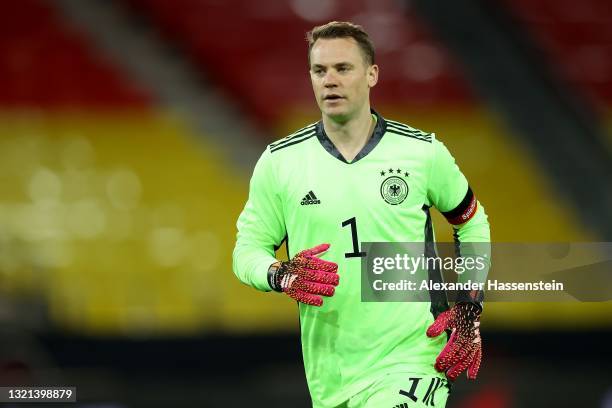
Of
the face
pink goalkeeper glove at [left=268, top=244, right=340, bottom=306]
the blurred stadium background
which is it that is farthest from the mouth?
the blurred stadium background

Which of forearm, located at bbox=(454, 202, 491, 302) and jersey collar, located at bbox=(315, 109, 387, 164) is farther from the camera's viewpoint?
forearm, located at bbox=(454, 202, 491, 302)

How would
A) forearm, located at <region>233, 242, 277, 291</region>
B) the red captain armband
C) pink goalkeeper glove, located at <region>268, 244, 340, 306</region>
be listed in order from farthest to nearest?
the red captain armband < forearm, located at <region>233, 242, 277, 291</region> < pink goalkeeper glove, located at <region>268, 244, 340, 306</region>

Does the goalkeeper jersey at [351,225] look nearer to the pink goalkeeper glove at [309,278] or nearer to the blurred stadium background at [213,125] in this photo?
the pink goalkeeper glove at [309,278]

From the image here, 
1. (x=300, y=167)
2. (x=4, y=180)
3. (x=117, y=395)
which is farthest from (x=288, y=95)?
(x=300, y=167)

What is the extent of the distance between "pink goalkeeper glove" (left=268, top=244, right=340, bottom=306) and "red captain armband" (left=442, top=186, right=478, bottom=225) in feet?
2.13

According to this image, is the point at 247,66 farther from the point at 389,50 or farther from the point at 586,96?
the point at 586,96

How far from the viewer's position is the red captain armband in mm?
4398

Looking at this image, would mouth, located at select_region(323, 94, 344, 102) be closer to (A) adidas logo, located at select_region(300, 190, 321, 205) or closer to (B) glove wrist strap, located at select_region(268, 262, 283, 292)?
(A) adidas logo, located at select_region(300, 190, 321, 205)

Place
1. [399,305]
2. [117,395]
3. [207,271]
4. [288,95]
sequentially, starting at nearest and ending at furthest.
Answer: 1. [399,305]
2. [117,395]
3. [207,271]
4. [288,95]

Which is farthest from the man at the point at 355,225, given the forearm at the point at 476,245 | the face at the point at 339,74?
the forearm at the point at 476,245

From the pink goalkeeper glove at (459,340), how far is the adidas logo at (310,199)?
637 millimetres

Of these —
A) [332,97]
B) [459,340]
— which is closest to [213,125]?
[332,97]

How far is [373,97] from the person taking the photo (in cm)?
1170

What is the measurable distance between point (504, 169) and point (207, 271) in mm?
3228
